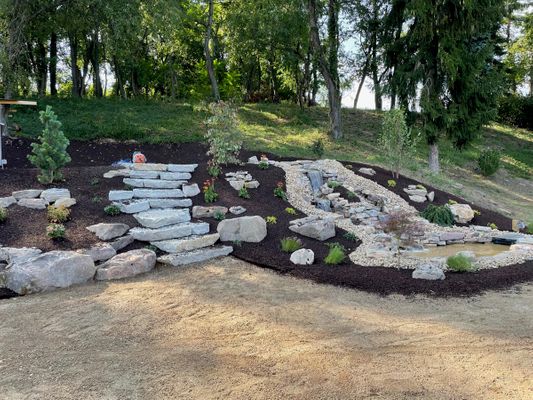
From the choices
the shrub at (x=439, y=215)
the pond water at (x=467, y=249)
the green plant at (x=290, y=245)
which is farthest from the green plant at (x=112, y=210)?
the shrub at (x=439, y=215)

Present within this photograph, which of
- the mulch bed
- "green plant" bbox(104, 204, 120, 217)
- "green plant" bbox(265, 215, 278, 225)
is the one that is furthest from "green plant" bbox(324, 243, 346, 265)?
"green plant" bbox(104, 204, 120, 217)

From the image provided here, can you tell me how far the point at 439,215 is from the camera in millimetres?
9469

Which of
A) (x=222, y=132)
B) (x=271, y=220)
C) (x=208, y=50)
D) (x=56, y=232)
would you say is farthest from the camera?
(x=208, y=50)

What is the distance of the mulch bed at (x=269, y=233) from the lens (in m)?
6.29

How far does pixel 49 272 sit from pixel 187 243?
2068mm

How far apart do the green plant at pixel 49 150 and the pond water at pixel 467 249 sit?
6.84 metres

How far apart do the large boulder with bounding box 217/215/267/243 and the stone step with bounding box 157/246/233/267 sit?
1.09ft

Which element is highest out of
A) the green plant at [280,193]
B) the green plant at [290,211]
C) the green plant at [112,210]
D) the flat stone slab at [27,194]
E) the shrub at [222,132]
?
the shrub at [222,132]

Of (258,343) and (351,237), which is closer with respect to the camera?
(258,343)

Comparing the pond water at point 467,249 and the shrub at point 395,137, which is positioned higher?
the shrub at point 395,137

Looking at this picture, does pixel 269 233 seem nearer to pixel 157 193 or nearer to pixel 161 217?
pixel 161 217

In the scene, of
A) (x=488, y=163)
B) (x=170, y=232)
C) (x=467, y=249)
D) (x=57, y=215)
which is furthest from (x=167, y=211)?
(x=488, y=163)

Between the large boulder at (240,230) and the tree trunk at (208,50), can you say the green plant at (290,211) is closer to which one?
the large boulder at (240,230)

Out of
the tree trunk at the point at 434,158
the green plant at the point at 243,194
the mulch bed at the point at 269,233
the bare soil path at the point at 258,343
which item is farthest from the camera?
the tree trunk at the point at 434,158
